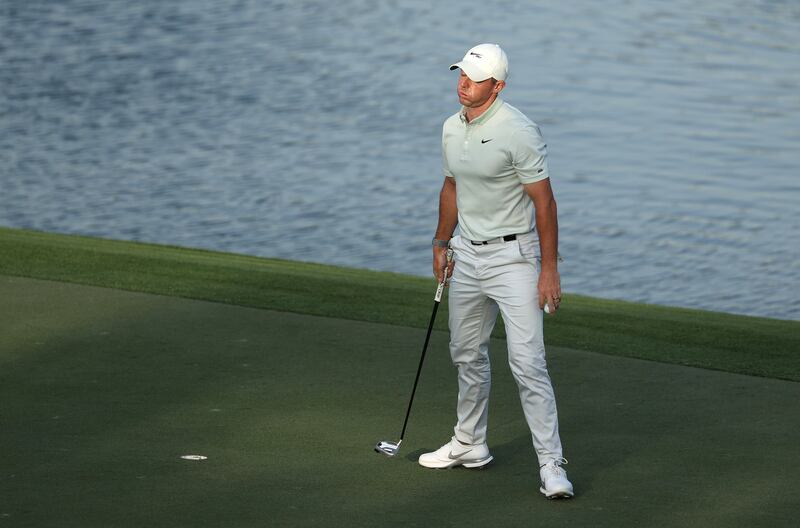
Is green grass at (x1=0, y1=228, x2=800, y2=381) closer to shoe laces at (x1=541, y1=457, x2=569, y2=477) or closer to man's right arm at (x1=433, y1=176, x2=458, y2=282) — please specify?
man's right arm at (x1=433, y1=176, x2=458, y2=282)

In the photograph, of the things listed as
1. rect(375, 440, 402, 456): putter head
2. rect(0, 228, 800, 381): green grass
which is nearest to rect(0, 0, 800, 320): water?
rect(0, 228, 800, 381): green grass

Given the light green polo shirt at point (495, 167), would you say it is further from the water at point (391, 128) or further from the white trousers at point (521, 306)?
the water at point (391, 128)

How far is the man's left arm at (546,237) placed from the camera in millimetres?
6379

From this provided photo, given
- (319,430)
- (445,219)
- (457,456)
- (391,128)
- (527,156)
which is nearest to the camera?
(527,156)

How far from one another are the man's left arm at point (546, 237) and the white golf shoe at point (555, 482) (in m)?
0.68

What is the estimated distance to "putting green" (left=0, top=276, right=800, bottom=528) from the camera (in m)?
6.25

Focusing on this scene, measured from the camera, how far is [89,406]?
25.5ft

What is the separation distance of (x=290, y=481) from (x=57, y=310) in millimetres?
3872

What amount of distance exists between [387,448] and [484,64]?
1853 mm

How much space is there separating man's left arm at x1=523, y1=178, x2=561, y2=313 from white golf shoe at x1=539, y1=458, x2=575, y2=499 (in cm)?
68

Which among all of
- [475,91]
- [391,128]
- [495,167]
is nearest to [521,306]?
[495,167]

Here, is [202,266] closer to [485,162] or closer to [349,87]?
[485,162]

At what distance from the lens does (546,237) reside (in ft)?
21.1

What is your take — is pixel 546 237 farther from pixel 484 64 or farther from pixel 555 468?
pixel 555 468
